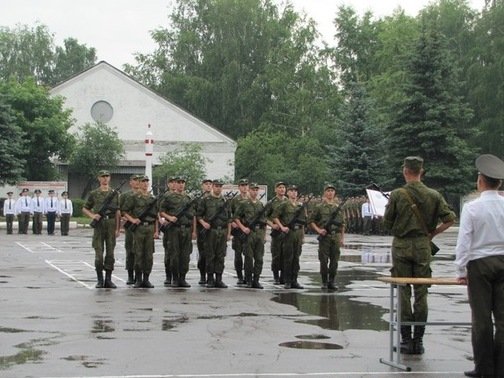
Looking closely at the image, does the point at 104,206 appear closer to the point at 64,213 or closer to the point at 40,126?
the point at 64,213

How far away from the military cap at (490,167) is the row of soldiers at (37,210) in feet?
107

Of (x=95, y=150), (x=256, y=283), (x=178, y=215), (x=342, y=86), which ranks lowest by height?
(x=256, y=283)

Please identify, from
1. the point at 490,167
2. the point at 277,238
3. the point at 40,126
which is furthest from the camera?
the point at 40,126

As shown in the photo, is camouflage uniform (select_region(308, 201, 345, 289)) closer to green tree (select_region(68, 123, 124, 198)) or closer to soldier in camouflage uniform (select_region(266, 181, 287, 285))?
soldier in camouflage uniform (select_region(266, 181, 287, 285))

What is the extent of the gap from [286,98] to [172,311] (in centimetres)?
5970

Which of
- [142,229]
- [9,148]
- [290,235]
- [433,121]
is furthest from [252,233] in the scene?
[433,121]

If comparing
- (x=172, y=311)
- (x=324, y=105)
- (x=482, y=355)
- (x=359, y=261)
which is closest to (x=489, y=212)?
(x=482, y=355)

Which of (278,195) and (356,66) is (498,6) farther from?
(278,195)

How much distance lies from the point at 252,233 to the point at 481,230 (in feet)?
30.3

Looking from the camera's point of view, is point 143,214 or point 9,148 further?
point 9,148

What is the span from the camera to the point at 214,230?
18.1 metres

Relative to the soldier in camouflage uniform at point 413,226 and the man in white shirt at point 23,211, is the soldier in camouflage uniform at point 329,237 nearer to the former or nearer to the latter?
the soldier in camouflage uniform at point 413,226

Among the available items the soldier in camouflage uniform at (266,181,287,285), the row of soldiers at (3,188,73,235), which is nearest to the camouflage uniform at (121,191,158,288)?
the soldier in camouflage uniform at (266,181,287,285)

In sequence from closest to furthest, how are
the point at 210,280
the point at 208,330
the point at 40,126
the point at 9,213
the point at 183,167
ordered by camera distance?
1. the point at 208,330
2. the point at 210,280
3. the point at 9,213
4. the point at 40,126
5. the point at 183,167
